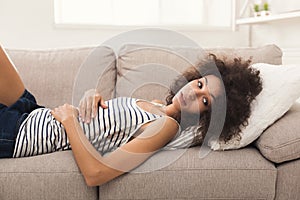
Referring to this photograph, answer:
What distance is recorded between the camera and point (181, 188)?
1.49m

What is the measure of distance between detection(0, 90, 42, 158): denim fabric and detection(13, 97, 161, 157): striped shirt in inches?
0.8

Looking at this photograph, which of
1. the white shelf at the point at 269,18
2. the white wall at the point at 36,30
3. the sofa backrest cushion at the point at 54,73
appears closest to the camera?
the sofa backrest cushion at the point at 54,73

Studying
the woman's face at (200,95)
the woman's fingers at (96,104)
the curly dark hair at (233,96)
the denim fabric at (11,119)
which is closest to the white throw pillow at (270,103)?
the curly dark hair at (233,96)

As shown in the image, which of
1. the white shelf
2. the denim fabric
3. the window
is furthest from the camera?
the window

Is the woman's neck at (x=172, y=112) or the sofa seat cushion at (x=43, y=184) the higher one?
the woman's neck at (x=172, y=112)

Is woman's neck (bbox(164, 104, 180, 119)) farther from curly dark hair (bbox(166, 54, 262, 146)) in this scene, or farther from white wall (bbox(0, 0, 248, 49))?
white wall (bbox(0, 0, 248, 49))

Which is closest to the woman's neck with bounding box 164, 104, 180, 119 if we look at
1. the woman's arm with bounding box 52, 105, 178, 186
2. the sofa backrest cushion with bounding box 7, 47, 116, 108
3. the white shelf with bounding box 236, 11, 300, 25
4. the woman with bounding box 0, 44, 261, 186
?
the woman with bounding box 0, 44, 261, 186

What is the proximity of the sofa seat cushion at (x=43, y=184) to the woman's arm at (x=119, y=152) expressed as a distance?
0.05 meters

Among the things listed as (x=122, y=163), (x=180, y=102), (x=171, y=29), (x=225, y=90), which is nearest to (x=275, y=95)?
(x=225, y=90)

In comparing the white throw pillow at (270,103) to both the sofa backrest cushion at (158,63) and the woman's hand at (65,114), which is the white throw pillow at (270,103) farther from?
the woman's hand at (65,114)

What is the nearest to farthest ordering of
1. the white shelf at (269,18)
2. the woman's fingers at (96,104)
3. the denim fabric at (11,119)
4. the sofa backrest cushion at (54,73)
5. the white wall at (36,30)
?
the denim fabric at (11,119) → the woman's fingers at (96,104) → the sofa backrest cushion at (54,73) → the white shelf at (269,18) → the white wall at (36,30)

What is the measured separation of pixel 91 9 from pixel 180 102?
5.65 feet

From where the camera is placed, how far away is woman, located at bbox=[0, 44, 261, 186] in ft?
5.03

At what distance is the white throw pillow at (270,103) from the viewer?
1603mm
